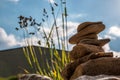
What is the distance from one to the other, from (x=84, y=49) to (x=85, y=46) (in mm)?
64

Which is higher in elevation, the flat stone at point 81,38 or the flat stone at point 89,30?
the flat stone at point 89,30

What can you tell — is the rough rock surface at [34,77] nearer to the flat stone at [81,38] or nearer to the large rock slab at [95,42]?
the large rock slab at [95,42]

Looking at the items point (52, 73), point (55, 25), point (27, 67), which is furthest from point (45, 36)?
point (27, 67)

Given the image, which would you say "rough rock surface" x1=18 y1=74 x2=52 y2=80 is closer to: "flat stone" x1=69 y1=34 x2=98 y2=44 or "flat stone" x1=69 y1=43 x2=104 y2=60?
"flat stone" x1=69 y1=43 x2=104 y2=60

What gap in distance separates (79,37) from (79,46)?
1.07 metres

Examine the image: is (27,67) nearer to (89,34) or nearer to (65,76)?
(89,34)

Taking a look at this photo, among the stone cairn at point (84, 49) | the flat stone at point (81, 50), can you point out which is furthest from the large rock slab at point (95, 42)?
the flat stone at point (81, 50)

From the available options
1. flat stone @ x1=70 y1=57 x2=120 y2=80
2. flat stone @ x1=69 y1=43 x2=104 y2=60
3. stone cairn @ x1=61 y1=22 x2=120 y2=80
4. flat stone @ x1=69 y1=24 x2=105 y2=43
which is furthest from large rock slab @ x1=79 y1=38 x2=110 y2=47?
flat stone @ x1=70 y1=57 x2=120 y2=80

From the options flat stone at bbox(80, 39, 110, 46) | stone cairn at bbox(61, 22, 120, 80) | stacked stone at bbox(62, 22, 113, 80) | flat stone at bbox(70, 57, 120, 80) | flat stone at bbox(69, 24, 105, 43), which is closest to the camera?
flat stone at bbox(70, 57, 120, 80)

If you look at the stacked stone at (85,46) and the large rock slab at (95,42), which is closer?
the stacked stone at (85,46)

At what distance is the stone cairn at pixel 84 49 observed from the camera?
5229mm

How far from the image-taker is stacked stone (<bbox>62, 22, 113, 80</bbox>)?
17.7 ft

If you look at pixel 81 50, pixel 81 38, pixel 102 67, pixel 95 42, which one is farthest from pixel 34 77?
pixel 81 38

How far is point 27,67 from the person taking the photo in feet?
40.4
